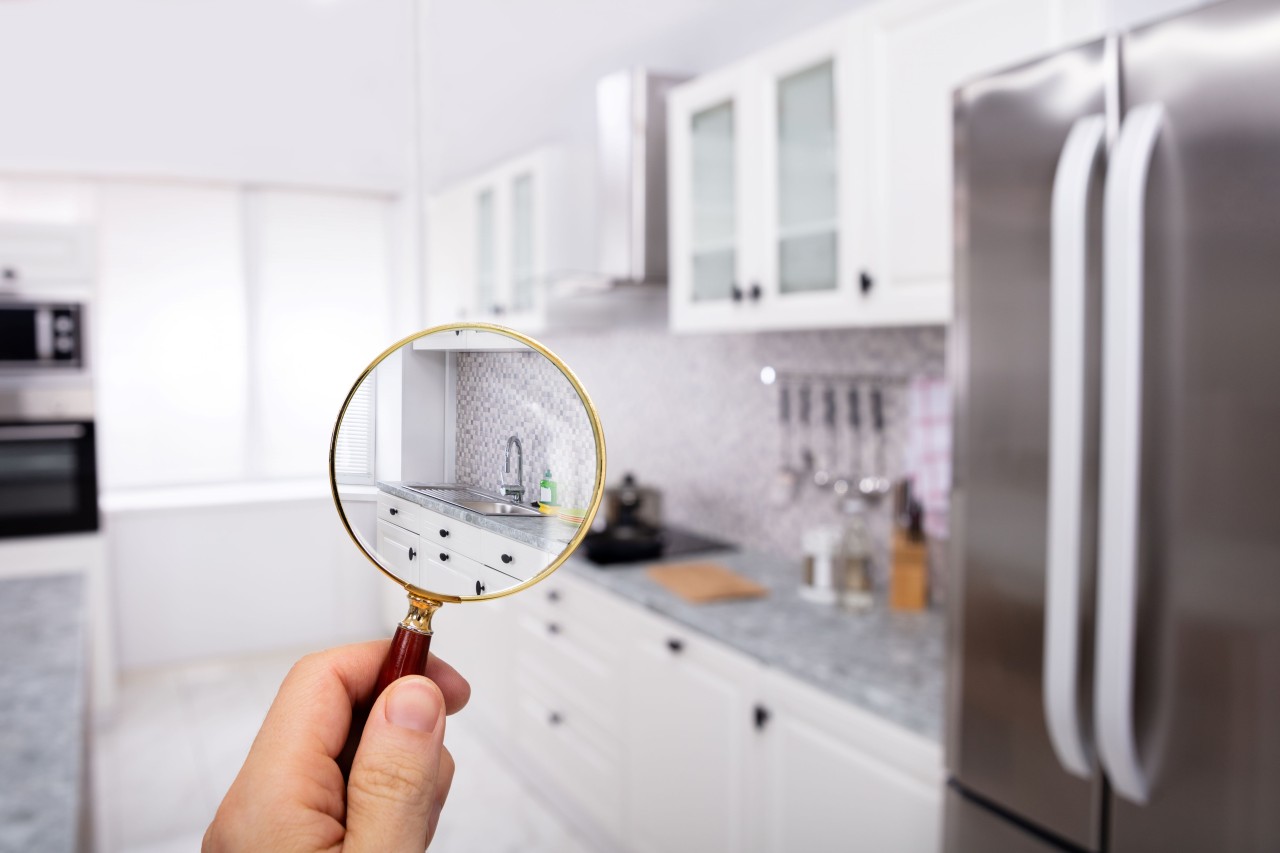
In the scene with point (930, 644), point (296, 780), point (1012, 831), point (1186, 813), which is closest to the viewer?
point (296, 780)

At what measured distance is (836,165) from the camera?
1.91 meters

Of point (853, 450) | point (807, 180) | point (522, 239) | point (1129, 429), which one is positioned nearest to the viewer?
point (1129, 429)

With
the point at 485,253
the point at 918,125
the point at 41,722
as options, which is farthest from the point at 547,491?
the point at 485,253

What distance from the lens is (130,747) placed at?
11.0ft

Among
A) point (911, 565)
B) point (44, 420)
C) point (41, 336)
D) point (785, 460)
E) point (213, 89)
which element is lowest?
point (911, 565)

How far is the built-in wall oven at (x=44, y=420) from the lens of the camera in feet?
10.6

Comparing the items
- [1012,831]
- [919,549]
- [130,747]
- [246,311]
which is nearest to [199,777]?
[130,747]

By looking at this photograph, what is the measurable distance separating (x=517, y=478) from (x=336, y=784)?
14 cm

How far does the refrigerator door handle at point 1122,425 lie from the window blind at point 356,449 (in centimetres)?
82

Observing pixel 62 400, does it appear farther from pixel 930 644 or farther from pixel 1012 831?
pixel 1012 831

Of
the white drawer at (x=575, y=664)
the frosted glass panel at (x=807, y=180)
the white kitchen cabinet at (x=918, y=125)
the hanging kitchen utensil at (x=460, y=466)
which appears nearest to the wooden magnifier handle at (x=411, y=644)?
the hanging kitchen utensil at (x=460, y=466)

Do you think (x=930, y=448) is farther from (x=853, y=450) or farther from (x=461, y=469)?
(x=461, y=469)

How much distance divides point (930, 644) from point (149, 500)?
371 centimetres

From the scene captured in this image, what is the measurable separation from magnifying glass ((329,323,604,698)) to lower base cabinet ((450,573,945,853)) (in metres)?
1.31
